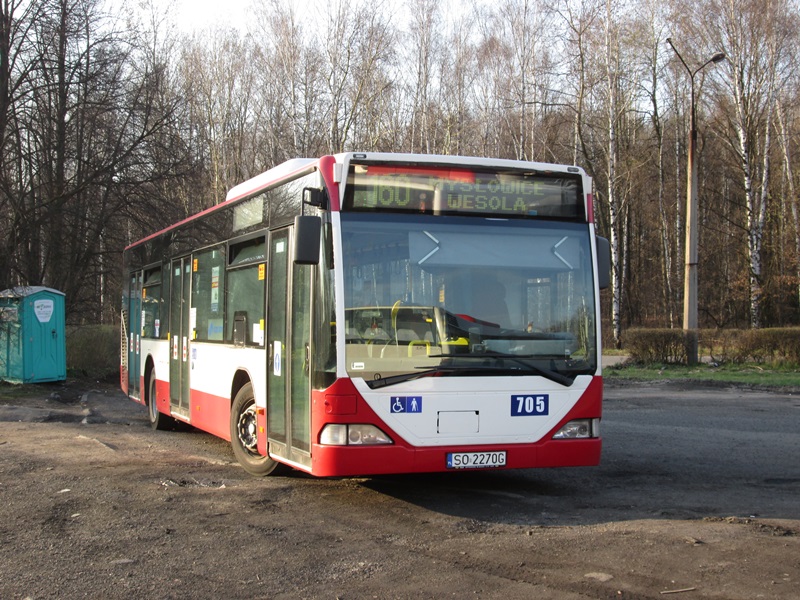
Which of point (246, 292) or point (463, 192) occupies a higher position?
point (463, 192)

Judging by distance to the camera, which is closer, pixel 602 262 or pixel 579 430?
pixel 579 430

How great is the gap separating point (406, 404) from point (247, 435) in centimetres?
259

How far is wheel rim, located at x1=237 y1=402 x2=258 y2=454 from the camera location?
8727mm

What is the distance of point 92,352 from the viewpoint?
79.0 ft

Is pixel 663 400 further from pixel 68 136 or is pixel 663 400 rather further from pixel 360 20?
pixel 360 20

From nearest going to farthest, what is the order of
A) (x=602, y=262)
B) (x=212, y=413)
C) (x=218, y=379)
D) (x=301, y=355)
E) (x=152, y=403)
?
(x=301, y=355) < (x=602, y=262) < (x=218, y=379) < (x=212, y=413) < (x=152, y=403)

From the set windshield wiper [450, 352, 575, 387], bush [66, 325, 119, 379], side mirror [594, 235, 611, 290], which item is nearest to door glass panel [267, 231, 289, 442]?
windshield wiper [450, 352, 575, 387]

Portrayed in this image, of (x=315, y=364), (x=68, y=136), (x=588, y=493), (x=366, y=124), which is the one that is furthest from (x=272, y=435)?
(x=366, y=124)

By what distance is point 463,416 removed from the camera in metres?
7.05

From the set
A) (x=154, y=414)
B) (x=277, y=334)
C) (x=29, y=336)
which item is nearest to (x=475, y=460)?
(x=277, y=334)

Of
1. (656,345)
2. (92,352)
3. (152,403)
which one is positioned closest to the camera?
(152,403)

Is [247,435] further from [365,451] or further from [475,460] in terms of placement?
[475,460]

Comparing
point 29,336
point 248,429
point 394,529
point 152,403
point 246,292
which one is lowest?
point 394,529

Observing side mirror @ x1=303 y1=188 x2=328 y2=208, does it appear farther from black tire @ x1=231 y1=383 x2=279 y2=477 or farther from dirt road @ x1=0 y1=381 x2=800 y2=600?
dirt road @ x1=0 y1=381 x2=800 y2=600
